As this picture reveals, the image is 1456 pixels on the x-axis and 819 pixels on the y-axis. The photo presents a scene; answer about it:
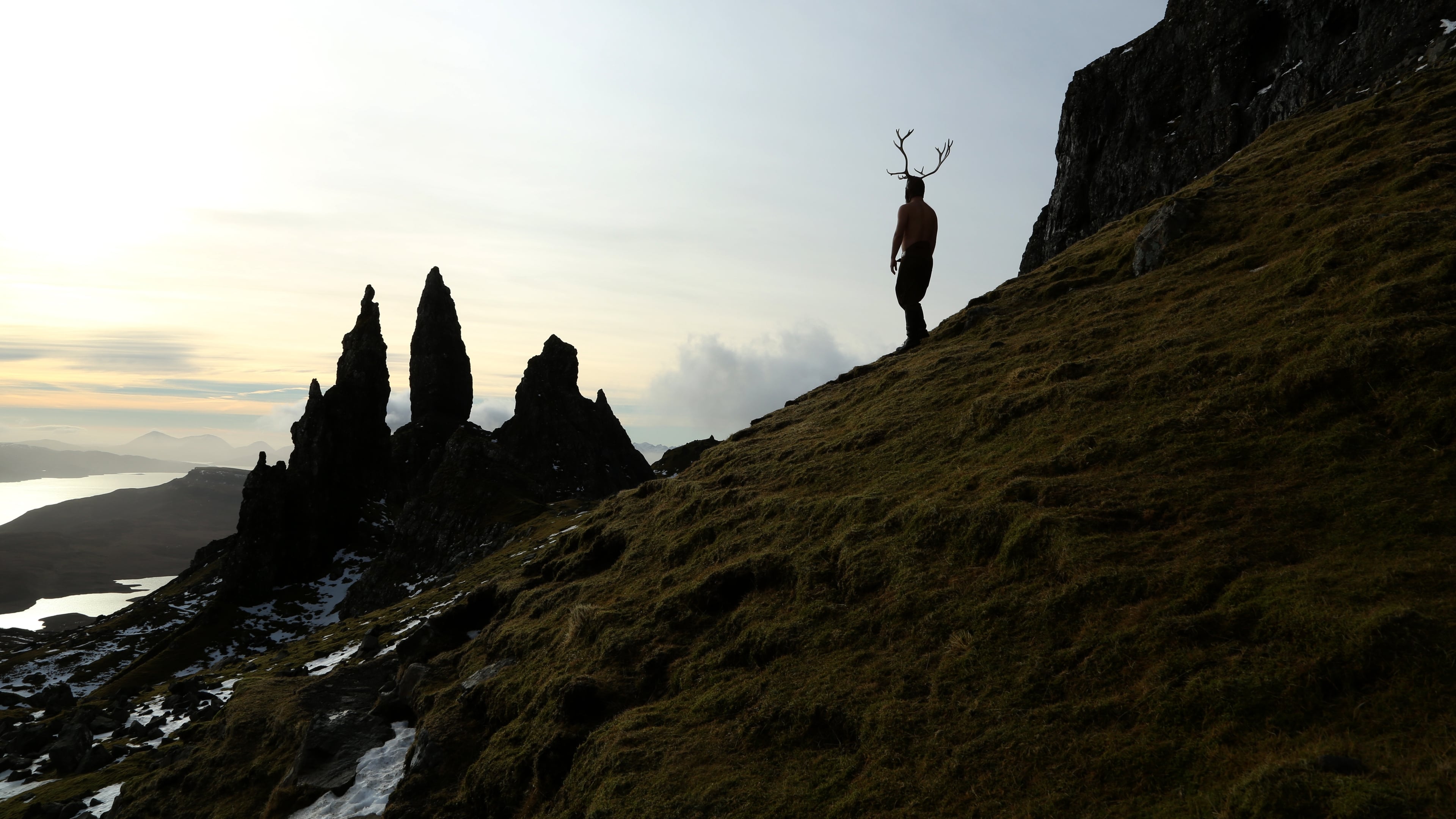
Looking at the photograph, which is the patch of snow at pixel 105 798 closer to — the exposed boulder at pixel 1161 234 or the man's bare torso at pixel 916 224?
the man's bare torso at pixel 916 224

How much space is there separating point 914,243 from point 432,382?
14158 centimetres

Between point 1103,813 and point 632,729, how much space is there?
988 centimetres

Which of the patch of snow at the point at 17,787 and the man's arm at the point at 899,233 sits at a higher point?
Answer: the man's arm at the point at 899,233

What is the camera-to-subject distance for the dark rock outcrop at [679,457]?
141875 mm

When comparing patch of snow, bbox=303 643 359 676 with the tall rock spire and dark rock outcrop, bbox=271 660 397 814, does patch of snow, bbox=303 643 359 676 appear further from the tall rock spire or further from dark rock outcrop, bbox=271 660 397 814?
the tall rock spire

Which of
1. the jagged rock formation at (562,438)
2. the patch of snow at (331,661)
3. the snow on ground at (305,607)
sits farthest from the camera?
the jagged rock formation at (562,438)

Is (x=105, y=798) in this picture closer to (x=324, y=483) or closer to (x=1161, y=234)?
(x=1161, y=234)

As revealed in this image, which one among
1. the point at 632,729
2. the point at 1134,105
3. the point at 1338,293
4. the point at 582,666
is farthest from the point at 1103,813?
the point at 1134,105

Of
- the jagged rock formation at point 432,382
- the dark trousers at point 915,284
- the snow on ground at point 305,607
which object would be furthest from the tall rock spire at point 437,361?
the dark trousers at point 915,284

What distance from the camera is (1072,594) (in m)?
13.2

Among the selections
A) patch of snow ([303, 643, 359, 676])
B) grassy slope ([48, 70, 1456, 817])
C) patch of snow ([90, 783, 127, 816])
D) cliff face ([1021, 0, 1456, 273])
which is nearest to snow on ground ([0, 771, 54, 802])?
patch of snow ([90, 783, 127, 816])

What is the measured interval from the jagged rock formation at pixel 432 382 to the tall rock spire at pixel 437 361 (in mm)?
86

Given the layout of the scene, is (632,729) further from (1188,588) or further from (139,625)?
(139,625)

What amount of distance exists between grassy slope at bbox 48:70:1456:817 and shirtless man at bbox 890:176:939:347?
7214 millimetres
